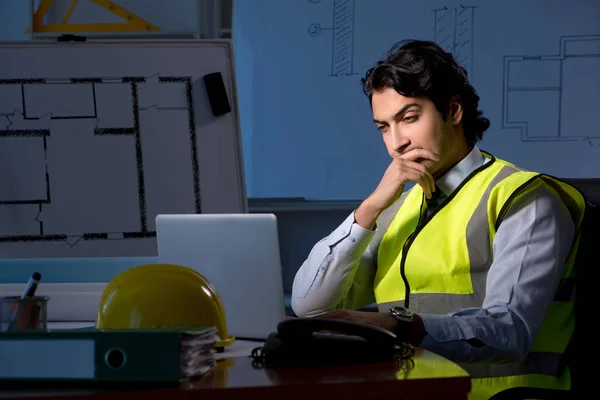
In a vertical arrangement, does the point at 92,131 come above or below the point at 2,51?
below

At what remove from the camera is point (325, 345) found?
87 centimetres

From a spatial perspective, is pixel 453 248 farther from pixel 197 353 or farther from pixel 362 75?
pixel 362 75

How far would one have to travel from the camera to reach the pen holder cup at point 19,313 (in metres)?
1.09

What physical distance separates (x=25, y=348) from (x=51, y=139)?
1.68m

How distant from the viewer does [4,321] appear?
1092 millimetres

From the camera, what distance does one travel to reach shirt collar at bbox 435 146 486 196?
1804 millimetres

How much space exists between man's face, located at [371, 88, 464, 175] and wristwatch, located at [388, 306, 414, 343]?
0.52 m

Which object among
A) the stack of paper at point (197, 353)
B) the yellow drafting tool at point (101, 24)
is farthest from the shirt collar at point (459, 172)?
the yellow drafting tool at point (101, 24)

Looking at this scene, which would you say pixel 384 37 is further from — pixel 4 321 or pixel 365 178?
pixel 4 321

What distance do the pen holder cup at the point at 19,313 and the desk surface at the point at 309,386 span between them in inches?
15.0

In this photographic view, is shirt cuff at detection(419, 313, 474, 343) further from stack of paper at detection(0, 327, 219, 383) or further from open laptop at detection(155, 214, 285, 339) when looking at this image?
stack of paper at detection(0, 327, 219, 383)

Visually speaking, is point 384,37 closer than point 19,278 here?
No

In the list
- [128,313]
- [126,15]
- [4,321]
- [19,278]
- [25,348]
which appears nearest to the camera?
[25,348]

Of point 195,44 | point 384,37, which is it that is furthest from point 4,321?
point 384,37
